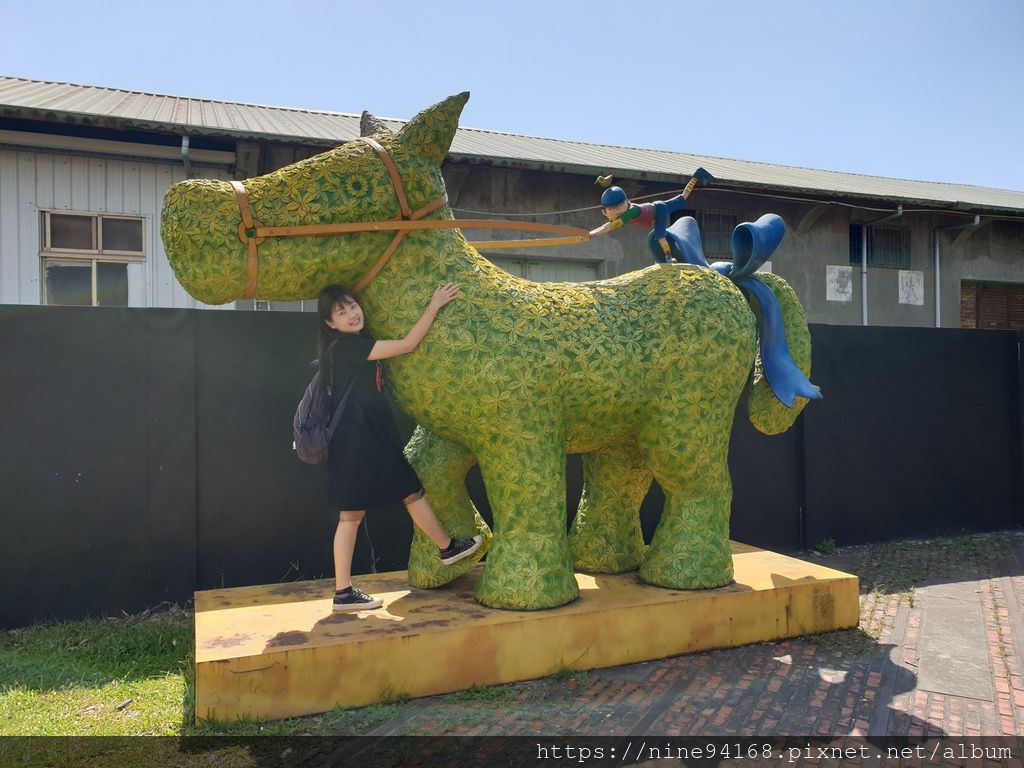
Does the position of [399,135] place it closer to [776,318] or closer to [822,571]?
[776,318]

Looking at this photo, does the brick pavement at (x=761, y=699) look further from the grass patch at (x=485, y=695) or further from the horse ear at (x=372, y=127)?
the horse ear at (x=372, y=127)

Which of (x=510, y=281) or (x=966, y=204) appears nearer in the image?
(x=510, y=281)

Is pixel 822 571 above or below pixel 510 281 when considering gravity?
below

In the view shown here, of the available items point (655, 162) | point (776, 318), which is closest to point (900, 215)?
point (655, 162)

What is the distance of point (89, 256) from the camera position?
7.32 metres

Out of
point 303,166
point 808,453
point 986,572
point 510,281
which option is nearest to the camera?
point 303,166

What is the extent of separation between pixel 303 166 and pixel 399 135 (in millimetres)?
446

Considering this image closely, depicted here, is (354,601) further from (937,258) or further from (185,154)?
(937,258)

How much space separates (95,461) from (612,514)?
113 inches

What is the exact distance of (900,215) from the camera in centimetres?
1030

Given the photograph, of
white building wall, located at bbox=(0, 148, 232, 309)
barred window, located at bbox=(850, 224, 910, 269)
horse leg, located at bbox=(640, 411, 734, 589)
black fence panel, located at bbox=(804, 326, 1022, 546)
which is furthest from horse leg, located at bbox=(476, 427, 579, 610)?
barred window, located at bbox=(850, 224, 910, 269)

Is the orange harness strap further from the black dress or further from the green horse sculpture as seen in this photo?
the black dress

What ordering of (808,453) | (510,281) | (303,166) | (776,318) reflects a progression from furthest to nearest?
1. (808,453)
2. (776,318)
3. (510,281)
4. (303,166)

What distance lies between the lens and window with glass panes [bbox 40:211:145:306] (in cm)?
722
